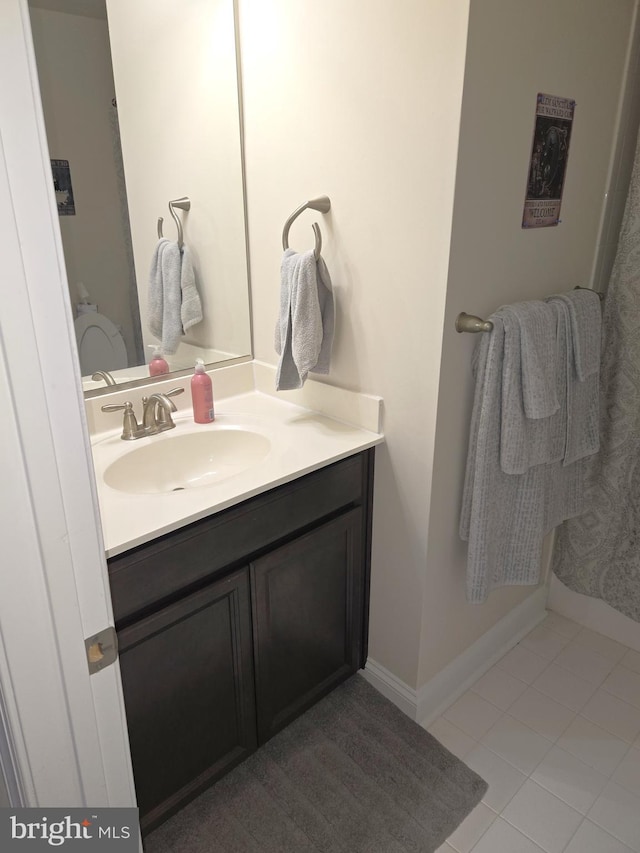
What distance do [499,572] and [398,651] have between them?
395 millimetres

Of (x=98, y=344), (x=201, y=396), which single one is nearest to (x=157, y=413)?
(x=201, y=396)

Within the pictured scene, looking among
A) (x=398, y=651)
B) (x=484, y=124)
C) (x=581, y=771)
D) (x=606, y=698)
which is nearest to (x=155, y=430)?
(x=398, y=651)

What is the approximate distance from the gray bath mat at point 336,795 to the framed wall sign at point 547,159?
149 centimetres

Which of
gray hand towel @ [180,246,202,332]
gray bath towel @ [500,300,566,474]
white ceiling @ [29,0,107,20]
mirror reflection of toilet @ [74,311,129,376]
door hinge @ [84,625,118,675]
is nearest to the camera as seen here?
door hinge @ [84,625,118,675]

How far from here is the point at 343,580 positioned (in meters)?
1.71

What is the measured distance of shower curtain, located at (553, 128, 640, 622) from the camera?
1.70 m

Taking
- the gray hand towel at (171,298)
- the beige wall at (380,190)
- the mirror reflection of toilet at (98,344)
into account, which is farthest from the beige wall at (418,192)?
the mirror reflection of toilet at (98,344)

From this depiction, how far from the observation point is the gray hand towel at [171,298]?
5.64 feet

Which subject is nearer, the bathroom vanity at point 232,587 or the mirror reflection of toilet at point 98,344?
the bathroom vanity at point 232,587

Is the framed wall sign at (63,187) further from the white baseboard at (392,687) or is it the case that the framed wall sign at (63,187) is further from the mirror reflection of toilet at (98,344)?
the white baseboard at (392,687)

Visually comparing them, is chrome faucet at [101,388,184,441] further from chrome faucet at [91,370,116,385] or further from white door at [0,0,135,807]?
white door at [0,0,135,807]

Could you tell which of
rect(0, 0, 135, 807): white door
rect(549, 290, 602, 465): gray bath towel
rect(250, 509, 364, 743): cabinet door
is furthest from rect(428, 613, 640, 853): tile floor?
rect(0, 0, 135, 807): white door

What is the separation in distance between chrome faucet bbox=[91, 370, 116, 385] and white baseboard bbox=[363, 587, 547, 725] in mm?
1192

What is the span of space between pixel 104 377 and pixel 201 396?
270 millimetres
